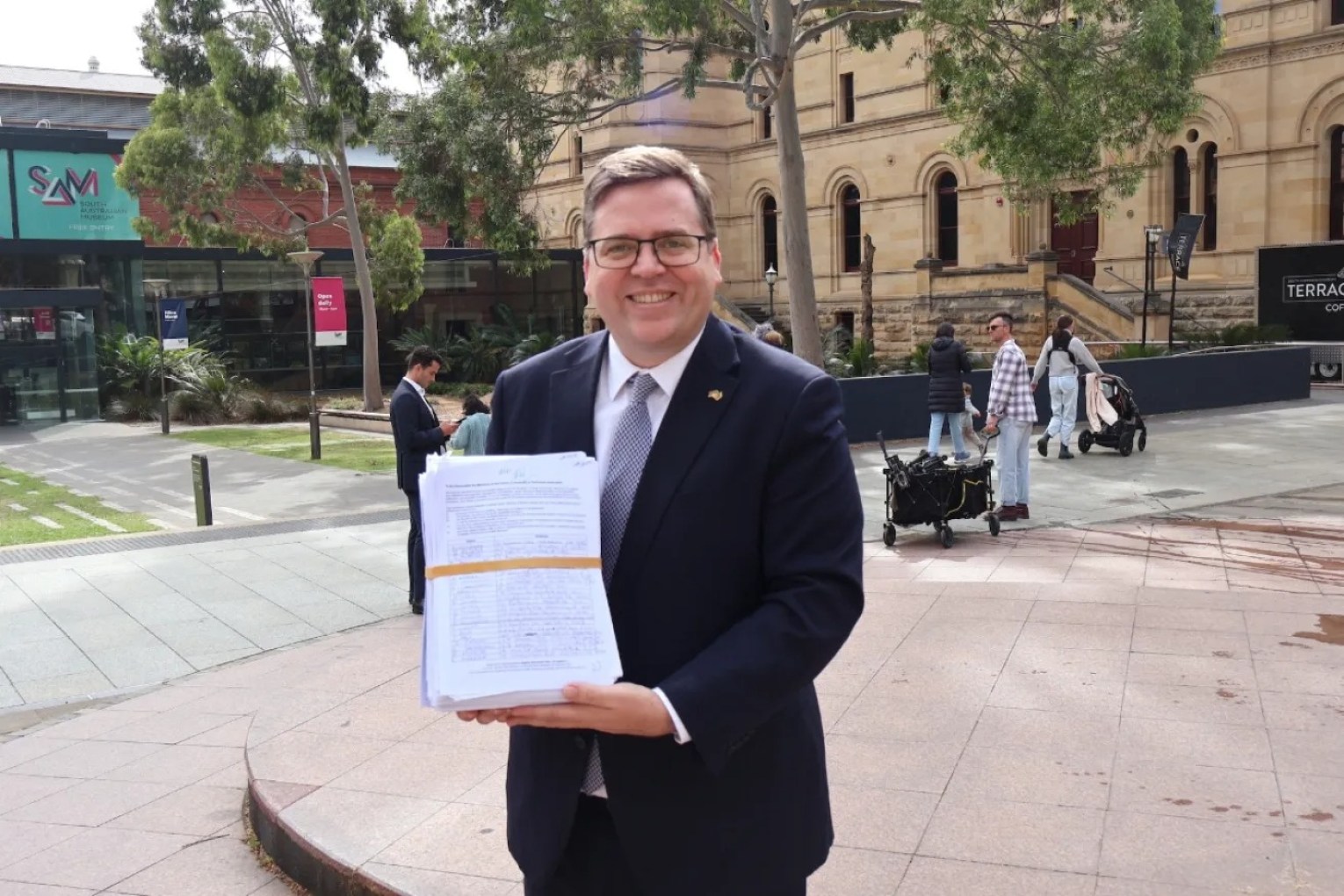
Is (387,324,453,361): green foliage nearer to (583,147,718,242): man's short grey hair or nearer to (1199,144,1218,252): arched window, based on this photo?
(1199,144,1218,252): arched window

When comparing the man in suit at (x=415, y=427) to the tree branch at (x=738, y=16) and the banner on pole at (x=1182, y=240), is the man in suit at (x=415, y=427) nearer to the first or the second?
the tree branch at (x=738, y=16)

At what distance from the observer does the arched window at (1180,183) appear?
32438mm

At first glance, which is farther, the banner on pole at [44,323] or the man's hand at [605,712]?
the banner on pole at [44,323]

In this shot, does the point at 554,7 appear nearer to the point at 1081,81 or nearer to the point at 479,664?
the point at 1081,81

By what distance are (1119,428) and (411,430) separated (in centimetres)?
1100

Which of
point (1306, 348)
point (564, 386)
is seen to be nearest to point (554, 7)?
point (1306, 348)

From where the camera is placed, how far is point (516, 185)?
835 inches

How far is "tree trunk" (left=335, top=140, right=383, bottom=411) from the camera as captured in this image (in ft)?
100

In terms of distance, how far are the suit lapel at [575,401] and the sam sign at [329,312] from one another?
25.9m

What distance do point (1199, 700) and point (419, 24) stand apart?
80.6 feet

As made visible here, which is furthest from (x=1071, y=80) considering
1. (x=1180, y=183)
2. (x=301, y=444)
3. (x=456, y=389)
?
(x=456, y=389)

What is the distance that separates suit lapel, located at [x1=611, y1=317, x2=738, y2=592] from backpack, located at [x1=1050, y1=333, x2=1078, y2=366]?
15461 mm

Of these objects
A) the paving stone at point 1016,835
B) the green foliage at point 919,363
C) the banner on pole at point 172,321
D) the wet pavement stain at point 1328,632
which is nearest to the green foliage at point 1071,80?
the green foliage at point 919,363

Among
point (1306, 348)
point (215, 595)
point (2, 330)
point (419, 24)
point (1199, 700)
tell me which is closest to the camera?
point (1199, 700)
